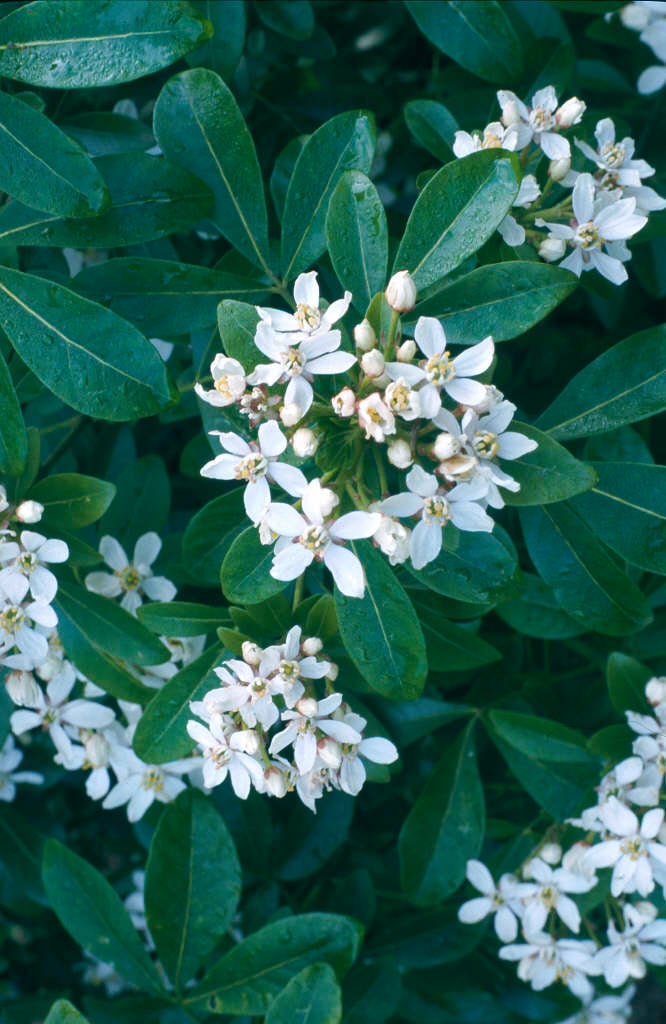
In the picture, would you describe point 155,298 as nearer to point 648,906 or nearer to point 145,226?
point 145,226

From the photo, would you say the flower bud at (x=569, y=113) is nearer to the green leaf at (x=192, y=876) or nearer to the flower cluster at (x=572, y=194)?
the flower cluster at (x=572, y=194)

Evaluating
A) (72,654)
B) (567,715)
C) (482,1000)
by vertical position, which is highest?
(72,654)

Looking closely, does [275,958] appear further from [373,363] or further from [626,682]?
[373,363]

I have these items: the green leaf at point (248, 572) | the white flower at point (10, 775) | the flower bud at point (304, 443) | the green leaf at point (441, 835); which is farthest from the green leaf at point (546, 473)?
the white flower at point (10, 775)

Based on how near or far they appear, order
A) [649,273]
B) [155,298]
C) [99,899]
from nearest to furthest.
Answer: [155,298], [99,899], [649,273]

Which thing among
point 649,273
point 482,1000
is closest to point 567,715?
point 482,1000

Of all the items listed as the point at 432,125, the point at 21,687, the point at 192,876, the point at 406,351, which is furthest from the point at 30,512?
the point at 432,125

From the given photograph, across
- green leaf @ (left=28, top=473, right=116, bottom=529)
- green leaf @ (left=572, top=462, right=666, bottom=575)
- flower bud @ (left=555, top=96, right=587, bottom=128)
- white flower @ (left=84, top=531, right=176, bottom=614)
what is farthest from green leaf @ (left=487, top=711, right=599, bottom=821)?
flower bud @ (left=555, top=96, right=587, bottom=128)
